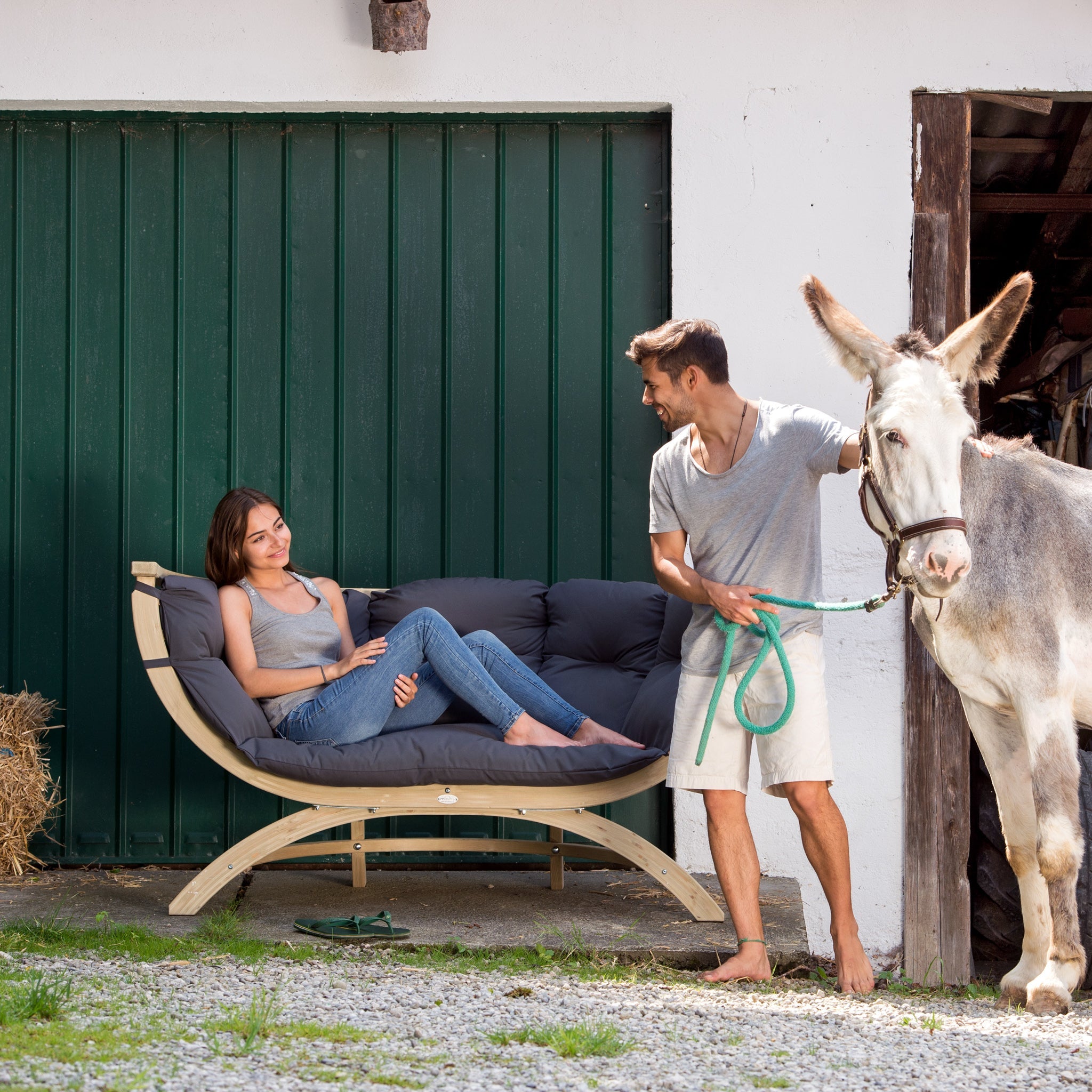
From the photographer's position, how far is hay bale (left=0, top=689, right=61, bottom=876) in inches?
159

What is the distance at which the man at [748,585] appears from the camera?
3.03m

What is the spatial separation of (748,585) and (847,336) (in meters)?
0.72

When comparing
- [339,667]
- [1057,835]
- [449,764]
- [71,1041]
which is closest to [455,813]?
[449,764]

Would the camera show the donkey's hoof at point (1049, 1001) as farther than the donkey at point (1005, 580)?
Yes

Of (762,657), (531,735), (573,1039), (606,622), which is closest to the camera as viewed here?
(573,1039)

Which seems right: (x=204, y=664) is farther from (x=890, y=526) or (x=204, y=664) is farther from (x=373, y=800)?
(x=890, y=526)

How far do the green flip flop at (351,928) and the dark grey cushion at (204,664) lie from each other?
61 centimetres

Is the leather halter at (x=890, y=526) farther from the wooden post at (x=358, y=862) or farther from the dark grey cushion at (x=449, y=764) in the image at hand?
the wooden post at (x=358, y=862)

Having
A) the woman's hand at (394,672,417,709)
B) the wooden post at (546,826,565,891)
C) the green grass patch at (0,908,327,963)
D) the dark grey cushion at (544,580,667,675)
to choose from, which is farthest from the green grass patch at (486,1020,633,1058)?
the dark grey cushion at (544,580,667,675)

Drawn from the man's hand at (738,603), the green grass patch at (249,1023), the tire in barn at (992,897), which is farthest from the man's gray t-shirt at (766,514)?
the tire in barn at (992,897)

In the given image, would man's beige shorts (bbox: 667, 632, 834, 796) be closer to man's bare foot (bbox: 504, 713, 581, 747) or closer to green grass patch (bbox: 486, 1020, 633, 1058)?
man's bare foot (bbox: 504, 713, 581, 747)

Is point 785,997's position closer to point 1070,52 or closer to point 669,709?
point 669,709

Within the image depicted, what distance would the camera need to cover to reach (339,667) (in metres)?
3.75

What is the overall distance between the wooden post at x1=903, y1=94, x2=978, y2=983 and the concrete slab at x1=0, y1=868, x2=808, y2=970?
2.15 ft
